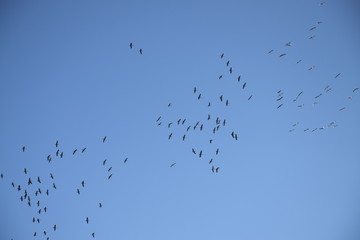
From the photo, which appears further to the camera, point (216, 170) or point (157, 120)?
point (157, 120)

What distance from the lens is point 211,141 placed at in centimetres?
2239

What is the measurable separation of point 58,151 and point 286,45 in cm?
1825

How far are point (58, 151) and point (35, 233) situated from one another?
6606 mm

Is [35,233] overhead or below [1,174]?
below

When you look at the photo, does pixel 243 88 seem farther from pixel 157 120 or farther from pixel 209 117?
pixel 157 120

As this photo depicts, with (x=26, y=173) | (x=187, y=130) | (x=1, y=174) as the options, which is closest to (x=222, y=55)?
(x=187, y=130)

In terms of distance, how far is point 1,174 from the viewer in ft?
81.7

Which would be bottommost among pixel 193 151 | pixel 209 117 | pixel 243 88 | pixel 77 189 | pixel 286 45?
pixel 77 189

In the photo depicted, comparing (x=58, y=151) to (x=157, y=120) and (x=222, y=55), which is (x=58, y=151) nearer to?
(x=157, y=120)

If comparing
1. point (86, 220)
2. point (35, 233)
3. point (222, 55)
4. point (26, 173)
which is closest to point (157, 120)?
point (222, 55)

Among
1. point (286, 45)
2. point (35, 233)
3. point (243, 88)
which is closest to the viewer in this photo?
point (286, 45)

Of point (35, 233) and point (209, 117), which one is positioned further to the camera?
point (35, 233)

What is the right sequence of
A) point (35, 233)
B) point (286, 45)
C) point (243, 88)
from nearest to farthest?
point (286, 45)
point (243, 88)
point (35, 233)

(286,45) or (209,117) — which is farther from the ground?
(286,45)
